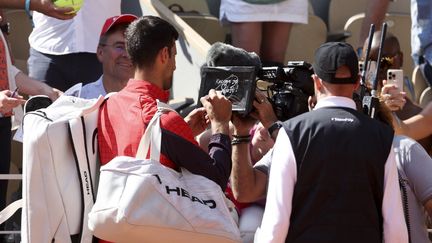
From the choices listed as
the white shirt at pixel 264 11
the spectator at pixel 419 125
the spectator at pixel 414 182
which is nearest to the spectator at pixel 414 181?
the spectator at pixel 414 182

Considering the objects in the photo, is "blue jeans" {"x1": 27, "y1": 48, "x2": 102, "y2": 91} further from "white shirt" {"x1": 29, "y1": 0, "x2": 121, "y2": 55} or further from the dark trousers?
the dark trousers

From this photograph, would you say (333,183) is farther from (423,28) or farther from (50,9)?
(423,28)

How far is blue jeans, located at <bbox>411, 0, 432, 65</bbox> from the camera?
24.4 ft

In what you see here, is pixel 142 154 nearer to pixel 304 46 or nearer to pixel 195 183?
pixel 195 183

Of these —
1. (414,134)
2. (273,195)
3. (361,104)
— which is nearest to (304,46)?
(414,134)

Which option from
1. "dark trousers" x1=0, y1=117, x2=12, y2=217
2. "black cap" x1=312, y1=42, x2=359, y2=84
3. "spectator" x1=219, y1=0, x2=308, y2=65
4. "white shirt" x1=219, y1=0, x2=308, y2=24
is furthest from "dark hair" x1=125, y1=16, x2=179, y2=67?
"white shirt" x1=219, y1=0, x2=308, y2=24

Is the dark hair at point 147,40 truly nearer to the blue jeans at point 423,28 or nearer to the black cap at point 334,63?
the black cap at point 334,63

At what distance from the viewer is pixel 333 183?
4.38m

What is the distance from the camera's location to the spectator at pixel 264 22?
25.4ft

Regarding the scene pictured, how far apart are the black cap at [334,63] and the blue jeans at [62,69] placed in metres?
2.74

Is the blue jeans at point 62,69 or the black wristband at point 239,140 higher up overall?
the black wristband at point 239,140

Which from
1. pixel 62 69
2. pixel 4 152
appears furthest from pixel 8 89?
pixel 62 69

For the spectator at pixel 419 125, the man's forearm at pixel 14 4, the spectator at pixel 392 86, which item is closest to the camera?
the spectator at pixel 392 86

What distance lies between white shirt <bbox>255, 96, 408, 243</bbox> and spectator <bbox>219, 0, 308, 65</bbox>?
10.6 ft
